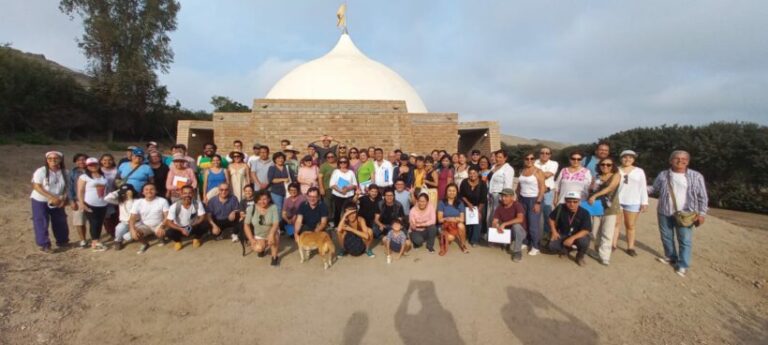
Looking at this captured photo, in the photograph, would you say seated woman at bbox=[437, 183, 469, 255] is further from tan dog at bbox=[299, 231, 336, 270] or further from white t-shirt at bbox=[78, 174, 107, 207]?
white t-shirt at bbox=[78, 174, 107, 207]

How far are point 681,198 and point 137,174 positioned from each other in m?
7.03

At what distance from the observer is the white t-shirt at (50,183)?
3834 millimetres

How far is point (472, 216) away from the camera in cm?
438

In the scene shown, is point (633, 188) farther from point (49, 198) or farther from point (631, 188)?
point (49, 198)

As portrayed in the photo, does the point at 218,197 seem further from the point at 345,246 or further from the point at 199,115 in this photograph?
the point at 199,115

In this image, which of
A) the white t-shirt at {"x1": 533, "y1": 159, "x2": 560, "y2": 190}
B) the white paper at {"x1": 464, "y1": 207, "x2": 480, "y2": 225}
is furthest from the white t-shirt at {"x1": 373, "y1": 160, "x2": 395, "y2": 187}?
the white t-shirt at {"x1": 533, "y1": 159, "x2": 560, "y2": 190}

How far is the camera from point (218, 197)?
441cm

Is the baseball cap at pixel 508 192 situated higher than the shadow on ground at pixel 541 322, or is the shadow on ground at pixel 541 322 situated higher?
the baseball cap at pixel 508 192

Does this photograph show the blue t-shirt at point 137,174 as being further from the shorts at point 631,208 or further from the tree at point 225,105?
the tree at point 225,105

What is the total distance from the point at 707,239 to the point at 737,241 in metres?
0.55

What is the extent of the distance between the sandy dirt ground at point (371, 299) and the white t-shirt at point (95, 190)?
676 millimetres

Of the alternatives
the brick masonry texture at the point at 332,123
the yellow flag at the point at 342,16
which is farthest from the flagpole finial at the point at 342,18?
the brick masonry texture at the point at 332,123

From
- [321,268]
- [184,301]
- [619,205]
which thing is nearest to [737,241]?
[619,205]

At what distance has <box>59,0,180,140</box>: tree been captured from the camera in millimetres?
15922
